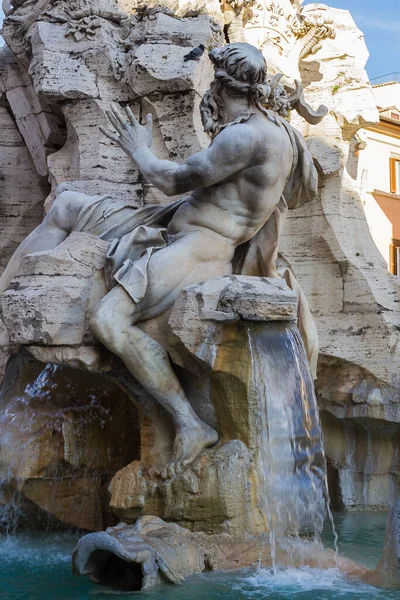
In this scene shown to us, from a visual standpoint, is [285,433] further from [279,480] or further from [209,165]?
[209,165]

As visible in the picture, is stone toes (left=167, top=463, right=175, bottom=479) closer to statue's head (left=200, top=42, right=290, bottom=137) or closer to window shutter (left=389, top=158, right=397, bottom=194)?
statue's head (left=200, top=42, right=290, bottom=137)

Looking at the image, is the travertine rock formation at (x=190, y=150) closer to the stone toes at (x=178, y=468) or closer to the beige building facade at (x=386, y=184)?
the stone toes at (x=178, y=468)

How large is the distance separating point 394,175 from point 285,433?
562 inches

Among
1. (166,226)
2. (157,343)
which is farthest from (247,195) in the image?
(157,343)

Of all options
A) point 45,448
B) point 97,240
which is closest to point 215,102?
point 97,240

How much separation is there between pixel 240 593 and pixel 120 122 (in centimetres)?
286

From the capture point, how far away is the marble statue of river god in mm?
5094

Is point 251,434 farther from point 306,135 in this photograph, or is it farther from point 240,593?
point 306,135

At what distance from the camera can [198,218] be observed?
5395 mm

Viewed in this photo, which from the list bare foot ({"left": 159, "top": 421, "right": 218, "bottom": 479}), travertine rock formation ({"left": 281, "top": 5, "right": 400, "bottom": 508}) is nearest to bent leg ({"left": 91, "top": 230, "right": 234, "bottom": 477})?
bare foot ({"left": 159, "top": 421, "right": 218, "bottom": 479})

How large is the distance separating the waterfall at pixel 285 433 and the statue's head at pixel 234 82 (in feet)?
4.33

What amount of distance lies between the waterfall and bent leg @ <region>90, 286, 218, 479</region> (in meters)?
0.34

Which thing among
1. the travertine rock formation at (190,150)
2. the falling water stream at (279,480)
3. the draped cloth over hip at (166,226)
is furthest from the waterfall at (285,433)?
the travertine rock formation at (190,150)

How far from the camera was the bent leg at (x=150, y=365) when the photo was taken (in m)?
5.04
